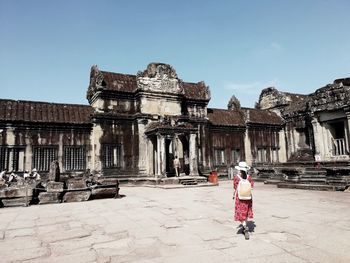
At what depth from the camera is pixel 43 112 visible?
65.2 ft

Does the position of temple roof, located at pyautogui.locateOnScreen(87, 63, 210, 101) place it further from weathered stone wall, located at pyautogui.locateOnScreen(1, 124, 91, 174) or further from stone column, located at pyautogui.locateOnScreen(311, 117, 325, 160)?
stone column, located at pyautogui.locateOnScreen(311, 117, 325, 160)

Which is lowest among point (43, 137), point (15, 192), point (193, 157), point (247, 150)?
point (15, 192)

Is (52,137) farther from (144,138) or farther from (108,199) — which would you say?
(108,199)

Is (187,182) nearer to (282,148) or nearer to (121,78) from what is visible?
(121,78)

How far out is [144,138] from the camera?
2189cm

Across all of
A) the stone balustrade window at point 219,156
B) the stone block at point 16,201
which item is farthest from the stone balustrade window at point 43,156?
the stone balustrade window at point 219,156

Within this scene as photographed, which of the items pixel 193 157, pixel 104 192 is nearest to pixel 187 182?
pixel 193 157

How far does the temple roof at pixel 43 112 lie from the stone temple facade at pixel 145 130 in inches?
2.3

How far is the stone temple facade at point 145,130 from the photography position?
1875 centimetres

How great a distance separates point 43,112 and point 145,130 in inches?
296

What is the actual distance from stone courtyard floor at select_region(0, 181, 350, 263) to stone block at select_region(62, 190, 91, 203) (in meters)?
2.52

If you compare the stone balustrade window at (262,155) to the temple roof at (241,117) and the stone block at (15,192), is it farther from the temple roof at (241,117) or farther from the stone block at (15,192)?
the stone block at (15,192)

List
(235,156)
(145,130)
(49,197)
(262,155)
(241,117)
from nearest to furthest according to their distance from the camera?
1. (49,197)
2. (145,130)
3. (235,156)
4. (262,155)
5. (241,117)

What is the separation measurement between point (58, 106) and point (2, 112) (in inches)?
146
